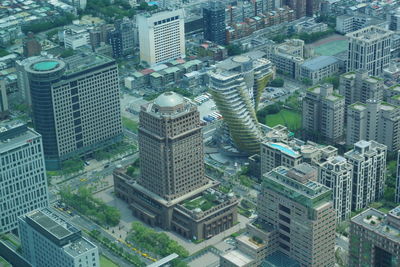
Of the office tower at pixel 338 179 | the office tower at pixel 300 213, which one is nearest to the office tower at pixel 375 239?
the office tower at pixel 300 213

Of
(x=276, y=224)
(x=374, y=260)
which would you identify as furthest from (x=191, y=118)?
(x=374, y=260)

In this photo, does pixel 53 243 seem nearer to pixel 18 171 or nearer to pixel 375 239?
pixel 18 171

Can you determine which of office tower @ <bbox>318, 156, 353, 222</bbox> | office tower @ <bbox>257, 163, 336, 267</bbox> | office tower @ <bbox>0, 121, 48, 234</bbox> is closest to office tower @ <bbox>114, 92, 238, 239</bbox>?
office tower @ <bbox>318, 156, 353, 222</bbox>

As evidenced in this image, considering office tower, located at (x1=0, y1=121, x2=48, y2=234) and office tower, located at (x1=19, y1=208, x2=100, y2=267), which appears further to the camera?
office tower, located at (x1=0, y1=121, x2=48, y2=234)

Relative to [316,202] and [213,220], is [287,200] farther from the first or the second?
[213,220]

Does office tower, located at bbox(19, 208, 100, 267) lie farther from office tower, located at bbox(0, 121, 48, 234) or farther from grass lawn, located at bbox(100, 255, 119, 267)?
grass lawn, located at bbox(100, 255, 119, 267)

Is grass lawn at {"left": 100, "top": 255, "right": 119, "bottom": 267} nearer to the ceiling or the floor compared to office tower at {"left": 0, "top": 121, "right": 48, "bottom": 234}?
nearer to the floor
